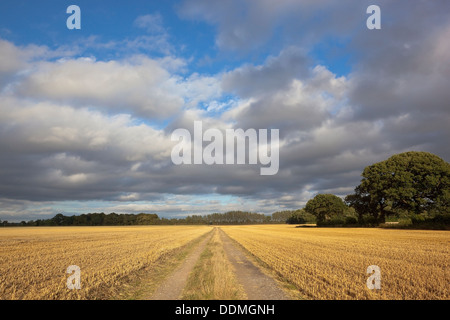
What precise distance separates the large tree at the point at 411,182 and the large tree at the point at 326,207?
38746mm

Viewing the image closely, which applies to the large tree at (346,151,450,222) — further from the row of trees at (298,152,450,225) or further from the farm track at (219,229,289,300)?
the farm track at (219,229,289,300)

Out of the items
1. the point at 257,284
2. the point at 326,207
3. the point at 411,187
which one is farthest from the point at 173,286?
the point at 326,207

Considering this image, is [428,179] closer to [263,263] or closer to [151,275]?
[263,263]

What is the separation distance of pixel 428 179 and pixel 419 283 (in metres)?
51.4

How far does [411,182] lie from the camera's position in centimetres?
5419

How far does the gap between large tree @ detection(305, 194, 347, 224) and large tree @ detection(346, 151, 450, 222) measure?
38.7 m

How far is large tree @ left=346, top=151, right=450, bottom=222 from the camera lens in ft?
167

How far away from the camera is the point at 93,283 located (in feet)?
39.5

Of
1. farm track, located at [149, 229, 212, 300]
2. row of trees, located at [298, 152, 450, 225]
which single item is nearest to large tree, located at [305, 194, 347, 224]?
row of trees, located at [298, 152, 450, 225]

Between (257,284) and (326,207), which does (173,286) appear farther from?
(326,207)

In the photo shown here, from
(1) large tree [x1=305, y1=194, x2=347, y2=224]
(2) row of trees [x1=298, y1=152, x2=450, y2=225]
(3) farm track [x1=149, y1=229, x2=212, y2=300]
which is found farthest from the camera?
(1) large tree [x1=305, y1=194, x2=347, y2=224]

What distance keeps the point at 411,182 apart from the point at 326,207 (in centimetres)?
5071

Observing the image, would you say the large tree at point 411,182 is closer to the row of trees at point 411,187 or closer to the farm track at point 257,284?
the row of trees at point 411,187
